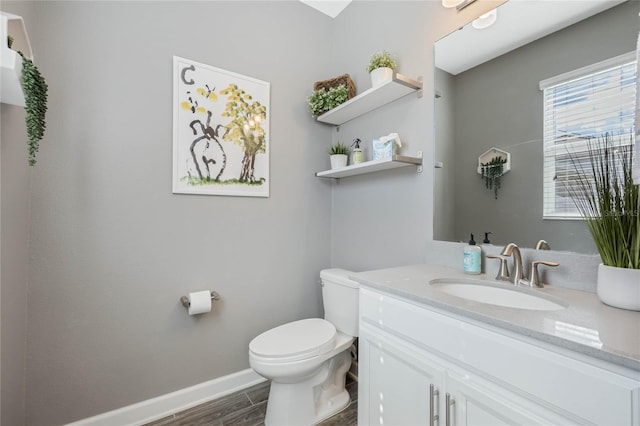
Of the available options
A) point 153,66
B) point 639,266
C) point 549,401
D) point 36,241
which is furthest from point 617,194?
point 36,241

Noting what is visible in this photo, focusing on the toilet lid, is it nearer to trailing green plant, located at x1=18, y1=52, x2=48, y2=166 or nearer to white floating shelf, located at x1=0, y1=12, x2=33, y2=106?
trailing green plant, located at x1=18, y1=52, x2=48, y2=166

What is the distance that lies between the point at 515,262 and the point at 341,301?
967mm

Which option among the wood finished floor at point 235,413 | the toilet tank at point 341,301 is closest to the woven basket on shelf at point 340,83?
the toilet tank at point 341,301

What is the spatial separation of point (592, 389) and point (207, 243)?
1.74m

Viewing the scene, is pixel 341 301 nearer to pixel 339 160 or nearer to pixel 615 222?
pixel 339 160

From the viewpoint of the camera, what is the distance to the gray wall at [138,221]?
1.34m

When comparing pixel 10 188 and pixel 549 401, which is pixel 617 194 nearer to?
pixel 549 401

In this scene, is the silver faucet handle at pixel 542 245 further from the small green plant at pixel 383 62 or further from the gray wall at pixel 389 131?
the small green plant at pixel 383 62

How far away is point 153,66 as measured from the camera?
1.58 metres

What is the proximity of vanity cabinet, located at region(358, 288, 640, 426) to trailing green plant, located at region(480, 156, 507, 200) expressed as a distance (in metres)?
0.73

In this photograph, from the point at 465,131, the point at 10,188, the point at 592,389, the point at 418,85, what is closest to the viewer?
the point at 592,389

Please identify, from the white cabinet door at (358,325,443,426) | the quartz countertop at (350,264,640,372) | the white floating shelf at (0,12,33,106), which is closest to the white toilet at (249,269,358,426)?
the white cabinet door at (358,325,443,426)

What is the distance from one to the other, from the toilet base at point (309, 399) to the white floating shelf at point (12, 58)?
162 cm

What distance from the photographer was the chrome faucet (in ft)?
3.67
